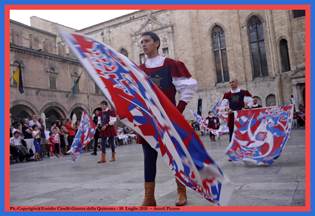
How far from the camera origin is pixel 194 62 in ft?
120

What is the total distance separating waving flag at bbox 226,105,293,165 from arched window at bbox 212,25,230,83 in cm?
2928

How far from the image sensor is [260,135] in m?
6.28

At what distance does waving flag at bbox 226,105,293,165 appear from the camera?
5.98m

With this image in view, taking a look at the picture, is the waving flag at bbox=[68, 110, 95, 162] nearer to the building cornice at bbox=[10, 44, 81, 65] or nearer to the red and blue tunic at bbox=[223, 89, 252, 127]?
the red and blue tunic at bbox=[223, 89, 252, 127]

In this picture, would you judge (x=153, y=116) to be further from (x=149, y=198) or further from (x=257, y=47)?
(x=257, y=47)

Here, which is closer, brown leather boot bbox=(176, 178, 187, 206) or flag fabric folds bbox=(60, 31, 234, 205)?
flag fabric folds bbox=(60, 31, 234, 205)

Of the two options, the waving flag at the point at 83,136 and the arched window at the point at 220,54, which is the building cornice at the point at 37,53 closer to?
the arched window at the point at 220,54

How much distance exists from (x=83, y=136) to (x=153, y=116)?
7.29 m

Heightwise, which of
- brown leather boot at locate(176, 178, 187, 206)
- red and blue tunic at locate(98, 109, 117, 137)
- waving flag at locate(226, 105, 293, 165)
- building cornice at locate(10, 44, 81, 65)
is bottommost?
brown leather boot at locate(176, 178, 187, 206)

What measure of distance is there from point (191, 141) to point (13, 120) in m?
23.4

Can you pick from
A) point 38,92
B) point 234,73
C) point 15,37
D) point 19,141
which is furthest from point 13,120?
point 234,73

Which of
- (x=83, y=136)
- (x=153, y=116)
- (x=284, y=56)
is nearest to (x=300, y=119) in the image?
(x=284, y=56)

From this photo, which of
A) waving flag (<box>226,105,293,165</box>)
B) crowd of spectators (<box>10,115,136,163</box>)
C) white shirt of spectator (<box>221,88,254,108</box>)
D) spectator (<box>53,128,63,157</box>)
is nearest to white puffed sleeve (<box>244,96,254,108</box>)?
white shirt of spectator (<box>221,88,254,108</box>)

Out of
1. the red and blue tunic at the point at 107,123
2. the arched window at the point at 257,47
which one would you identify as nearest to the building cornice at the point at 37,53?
the red and blue tunic at the point at 107,123
